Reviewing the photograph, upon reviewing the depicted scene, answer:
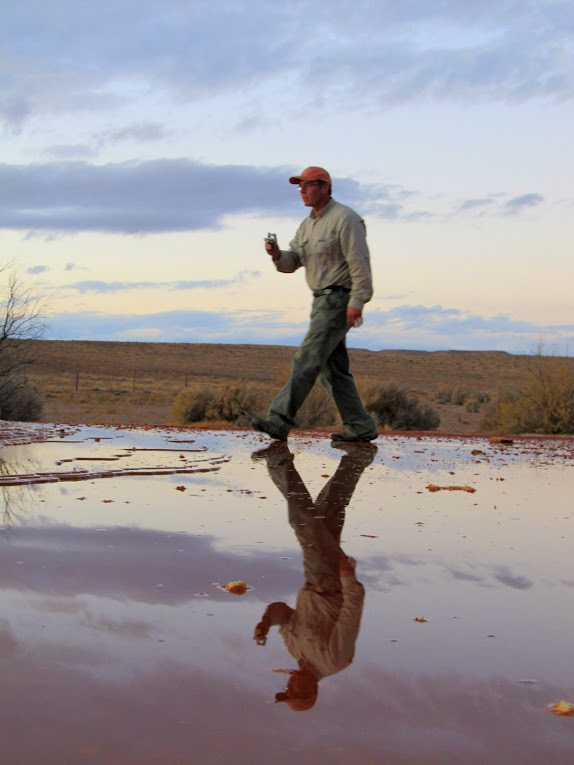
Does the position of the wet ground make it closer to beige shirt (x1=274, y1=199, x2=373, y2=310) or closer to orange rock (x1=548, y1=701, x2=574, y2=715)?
orange rock (x1=548, y1=701, x2=574, y2=715)

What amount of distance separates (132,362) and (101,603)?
86026 mm

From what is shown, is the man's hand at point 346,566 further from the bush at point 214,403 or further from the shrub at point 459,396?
the shrub at point 459,396

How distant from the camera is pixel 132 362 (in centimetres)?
8744

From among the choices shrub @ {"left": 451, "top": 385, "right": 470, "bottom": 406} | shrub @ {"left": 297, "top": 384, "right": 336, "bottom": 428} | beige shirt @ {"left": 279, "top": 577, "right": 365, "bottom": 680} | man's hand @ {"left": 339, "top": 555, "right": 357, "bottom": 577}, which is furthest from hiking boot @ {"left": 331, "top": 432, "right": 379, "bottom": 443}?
shrub @ {"left": 451, "top": 385, "right": 470, "bottom": 406}

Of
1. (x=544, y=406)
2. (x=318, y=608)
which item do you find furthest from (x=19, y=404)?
(x=318, y=608)

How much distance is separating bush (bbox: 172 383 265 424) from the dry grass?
19.0 metres

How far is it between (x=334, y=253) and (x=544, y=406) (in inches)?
470

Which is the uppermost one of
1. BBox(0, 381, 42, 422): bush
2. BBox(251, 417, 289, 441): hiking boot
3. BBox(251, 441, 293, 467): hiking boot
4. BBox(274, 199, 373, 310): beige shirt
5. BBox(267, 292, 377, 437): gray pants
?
BBox(274, 199, 373, 310): beige shirt

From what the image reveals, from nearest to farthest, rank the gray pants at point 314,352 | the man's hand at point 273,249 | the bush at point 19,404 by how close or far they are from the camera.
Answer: the man's hand at point 273,249 < the gray pants at point 314,352 < the bush at point 19,404

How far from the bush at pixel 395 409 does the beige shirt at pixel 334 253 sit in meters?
11.0

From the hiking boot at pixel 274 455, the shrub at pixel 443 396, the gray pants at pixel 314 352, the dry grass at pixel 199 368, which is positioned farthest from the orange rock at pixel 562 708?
the shrub at pixel 443 396

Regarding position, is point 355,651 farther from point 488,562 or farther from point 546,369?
point 546,369

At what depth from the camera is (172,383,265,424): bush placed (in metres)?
21.9

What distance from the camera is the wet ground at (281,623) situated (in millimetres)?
1760
